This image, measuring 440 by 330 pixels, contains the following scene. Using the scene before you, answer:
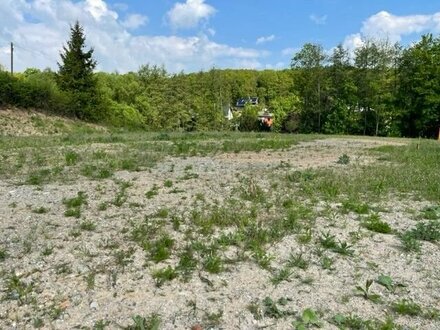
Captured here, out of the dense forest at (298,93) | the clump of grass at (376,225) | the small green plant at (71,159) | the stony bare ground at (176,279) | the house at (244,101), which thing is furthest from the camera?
the house at (244,101)

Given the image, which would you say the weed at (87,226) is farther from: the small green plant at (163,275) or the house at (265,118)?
the house at (265,118)

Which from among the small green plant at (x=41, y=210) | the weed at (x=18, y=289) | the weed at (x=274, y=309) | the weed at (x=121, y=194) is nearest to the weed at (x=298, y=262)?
the weed at (x=274, y=309)

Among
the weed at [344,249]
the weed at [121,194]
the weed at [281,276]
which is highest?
the weed at [121,194]

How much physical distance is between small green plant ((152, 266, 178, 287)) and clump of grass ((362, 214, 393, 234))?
2709 millimetres

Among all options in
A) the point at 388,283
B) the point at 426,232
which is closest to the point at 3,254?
the point at 388,283

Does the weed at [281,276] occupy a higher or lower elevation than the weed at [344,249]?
lower

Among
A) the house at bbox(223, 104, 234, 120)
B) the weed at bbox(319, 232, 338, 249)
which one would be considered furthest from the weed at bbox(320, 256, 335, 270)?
the house at bbox(223, 104, 234, 120)

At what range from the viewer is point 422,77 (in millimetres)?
41062

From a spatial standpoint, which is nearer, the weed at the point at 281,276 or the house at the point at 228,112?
the weed at the point at 281,276

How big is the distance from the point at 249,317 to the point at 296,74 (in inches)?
1868

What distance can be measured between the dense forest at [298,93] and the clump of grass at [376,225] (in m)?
26.5

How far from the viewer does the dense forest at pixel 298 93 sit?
34.1 meters

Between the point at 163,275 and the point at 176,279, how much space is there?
0.13 meters

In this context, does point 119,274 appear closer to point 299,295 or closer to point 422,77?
point 299,295
